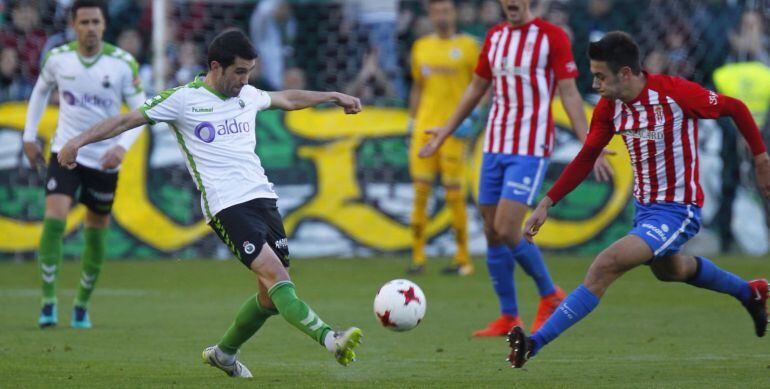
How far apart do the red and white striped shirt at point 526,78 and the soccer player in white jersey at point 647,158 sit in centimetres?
179

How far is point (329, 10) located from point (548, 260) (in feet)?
15.2

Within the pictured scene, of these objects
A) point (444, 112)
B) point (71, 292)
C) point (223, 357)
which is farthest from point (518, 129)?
point (71, 292)

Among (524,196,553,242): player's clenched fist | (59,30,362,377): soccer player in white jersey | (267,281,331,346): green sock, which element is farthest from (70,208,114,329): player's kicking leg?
(524,196,553,242): player's clenched fist

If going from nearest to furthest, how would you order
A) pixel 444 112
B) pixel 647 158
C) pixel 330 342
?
pixel 330 342, pixel 647 158, pixel 444 112

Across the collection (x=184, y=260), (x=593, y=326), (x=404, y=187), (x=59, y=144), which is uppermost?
(x=59, y=144)

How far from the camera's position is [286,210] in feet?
49.0

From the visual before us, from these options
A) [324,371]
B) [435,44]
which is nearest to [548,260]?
[435,44]

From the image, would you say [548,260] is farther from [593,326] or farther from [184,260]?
[593,326]

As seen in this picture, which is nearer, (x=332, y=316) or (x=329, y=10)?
(x=332, y=316)

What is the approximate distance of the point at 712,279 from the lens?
24.7ft

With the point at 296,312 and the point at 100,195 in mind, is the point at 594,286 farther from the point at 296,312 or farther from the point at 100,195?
the point at 100,195

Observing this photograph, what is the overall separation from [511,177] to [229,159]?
2.67 meters

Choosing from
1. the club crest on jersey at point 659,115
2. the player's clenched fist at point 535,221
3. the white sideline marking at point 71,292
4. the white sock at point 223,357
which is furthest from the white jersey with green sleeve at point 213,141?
the white sideline marking at point 71,292

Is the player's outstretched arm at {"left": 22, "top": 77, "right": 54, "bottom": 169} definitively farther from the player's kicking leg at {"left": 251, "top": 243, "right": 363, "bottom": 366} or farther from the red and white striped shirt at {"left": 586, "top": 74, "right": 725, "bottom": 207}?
the red and white striped shirt at {"left": 586, "top": 74, "right": 725, "bottom": 207}
